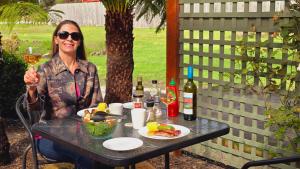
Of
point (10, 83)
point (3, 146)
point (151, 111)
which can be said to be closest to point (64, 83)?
point (151, 111)

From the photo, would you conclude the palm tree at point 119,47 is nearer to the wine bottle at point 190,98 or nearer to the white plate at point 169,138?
the wine bottle at point 190,98

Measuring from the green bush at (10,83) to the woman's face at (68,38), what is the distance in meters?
2.82

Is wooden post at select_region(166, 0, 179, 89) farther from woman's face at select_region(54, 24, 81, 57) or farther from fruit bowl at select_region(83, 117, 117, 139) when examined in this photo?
fruit bowl at select_region(83, 117, 117, 139)

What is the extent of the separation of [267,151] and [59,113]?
1.97 metres

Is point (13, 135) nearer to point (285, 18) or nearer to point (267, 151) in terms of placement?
point (267, 151)

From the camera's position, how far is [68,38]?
305 centimetres

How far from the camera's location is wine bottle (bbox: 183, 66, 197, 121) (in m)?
2.51

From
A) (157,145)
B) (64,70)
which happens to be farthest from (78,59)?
(157,145)

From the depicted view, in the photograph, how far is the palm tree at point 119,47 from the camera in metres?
4.77

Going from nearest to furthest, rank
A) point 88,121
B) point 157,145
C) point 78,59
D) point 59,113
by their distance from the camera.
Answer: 1. point 157,145
2. point 88,121
3. point 59,113
4. point 78,59

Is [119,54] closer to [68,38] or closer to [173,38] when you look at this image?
[173,38]

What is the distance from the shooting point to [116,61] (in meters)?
4.86

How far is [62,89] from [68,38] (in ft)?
1.30

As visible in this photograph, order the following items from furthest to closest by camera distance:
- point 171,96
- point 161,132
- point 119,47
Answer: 1. point 119,47
2. point 171,96
3. point 161,132
